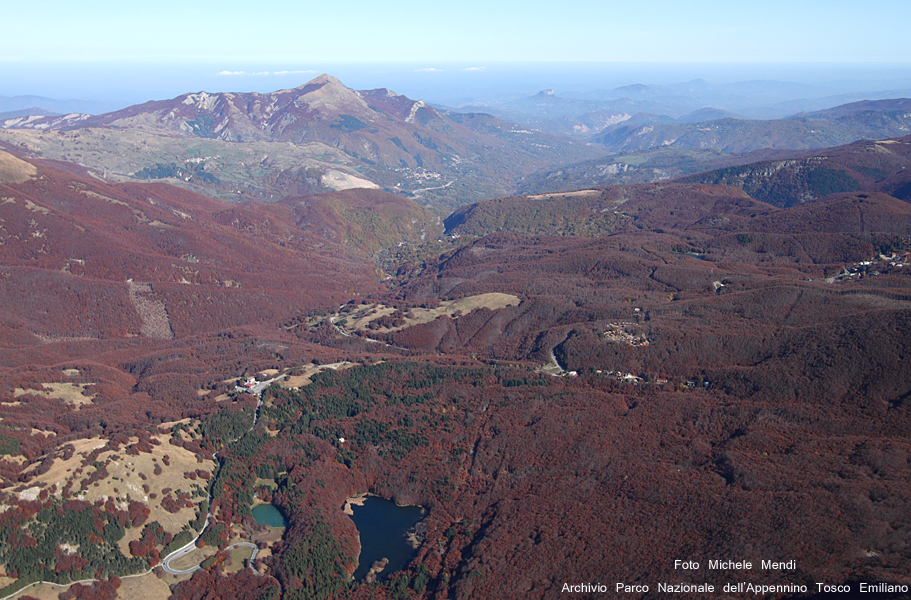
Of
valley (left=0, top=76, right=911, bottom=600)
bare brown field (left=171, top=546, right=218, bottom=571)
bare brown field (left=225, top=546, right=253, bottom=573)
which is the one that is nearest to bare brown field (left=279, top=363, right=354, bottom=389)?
valley (left=0, top=76, right=911, bottom=600)

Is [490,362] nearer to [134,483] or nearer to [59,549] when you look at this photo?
[134,483]

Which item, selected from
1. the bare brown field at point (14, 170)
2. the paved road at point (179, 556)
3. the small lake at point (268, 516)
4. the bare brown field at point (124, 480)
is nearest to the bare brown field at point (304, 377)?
the bare brown field at point (124, 480)

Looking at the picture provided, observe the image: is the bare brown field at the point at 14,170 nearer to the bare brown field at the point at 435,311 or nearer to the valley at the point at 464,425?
the valley at the point at 464,425

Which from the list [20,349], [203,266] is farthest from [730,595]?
[203,266]

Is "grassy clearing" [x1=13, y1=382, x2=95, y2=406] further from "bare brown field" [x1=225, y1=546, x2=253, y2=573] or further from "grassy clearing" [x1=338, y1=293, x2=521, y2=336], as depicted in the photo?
"grassy clearing" [x1=338, y1=293, x2=521, y2=336]

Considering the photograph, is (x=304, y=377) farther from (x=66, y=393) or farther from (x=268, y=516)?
(x=66, y=393)
